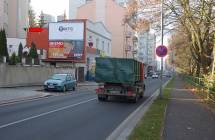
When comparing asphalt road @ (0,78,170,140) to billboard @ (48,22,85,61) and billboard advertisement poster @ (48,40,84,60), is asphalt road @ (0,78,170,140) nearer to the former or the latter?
billboard advertisement poster @ (48,40,84,60)

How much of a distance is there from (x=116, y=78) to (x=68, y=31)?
35.3m

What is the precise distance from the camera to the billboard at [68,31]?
196 ft

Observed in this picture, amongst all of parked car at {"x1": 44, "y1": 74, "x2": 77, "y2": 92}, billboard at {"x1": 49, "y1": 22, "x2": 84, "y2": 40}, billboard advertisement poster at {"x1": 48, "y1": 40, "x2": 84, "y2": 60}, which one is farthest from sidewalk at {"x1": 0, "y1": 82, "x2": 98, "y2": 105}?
billboard at {"x1": 49, "y1": 22, "x2": 84, "y2": 40}

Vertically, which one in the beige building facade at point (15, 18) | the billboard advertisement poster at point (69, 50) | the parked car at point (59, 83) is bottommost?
the parked car at point (59, 83)

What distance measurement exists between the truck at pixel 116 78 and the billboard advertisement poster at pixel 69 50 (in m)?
33.4

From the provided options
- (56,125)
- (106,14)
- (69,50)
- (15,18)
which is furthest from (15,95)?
(106,14)

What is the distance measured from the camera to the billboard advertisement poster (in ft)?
195

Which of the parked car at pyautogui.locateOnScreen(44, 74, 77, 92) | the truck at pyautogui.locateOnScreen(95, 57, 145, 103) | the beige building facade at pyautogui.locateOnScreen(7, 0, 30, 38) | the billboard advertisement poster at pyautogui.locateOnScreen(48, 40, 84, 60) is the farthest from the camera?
the beige building facade at pyautogui.locateOnScreen(7, 0, 30, 38)

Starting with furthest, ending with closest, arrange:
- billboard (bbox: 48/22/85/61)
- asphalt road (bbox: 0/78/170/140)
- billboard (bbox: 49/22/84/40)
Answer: billboard (bbox: 49/22/84/40), billboard (bbox: 48/22/85/61), asphalt road (bbox: 0/78/170/140)

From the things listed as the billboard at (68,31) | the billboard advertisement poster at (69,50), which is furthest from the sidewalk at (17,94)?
the billboard at (68,31)

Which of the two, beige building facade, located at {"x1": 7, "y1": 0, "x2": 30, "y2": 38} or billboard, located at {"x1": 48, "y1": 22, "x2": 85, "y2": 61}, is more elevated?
beige building facade, located at {"x1": 7, "y1": 0, "x2": 30, "y2": 38}

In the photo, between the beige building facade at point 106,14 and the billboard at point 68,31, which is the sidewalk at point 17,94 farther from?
the beige building facade at point 106,14

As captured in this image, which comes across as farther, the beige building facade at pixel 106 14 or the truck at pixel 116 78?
the beige building facade at pixel 106 14

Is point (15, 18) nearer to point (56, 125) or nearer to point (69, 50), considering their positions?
point (69, 50)
